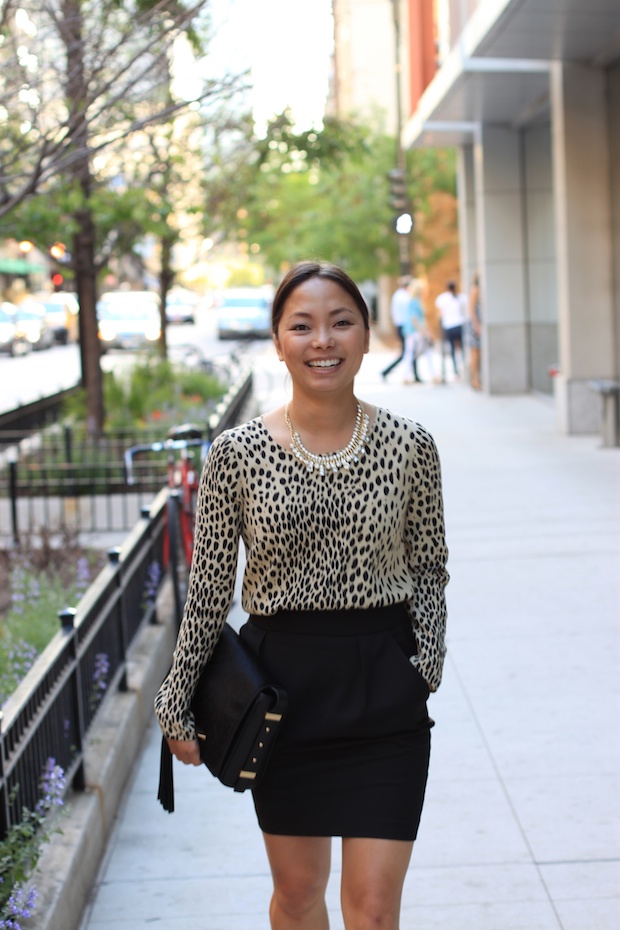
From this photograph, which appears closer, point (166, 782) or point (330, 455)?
point (330, 455)

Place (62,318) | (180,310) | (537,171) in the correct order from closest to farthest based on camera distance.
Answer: (537,171)
(62,318)
(180,310)

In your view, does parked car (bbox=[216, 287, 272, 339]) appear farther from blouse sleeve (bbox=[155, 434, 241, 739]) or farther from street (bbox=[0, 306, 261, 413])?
blouse sleeve (bbox=[155, 434, 241, 739])

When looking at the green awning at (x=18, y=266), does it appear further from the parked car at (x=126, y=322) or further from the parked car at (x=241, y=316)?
the parked car at (x=126, y=322)

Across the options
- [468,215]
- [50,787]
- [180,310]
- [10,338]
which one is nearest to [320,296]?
[50,787]

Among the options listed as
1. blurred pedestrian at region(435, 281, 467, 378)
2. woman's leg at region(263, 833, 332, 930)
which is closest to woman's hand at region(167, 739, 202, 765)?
woman's leg at region(263, 833, 332, 930)

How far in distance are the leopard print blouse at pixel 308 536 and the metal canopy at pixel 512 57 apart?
10224 millimetres

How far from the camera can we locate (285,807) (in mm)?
2988

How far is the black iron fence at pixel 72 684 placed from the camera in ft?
12.9

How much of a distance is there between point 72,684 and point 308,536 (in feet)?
7.03

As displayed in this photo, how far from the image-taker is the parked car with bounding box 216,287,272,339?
47.4 metres

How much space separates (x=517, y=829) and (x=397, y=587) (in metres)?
2.18

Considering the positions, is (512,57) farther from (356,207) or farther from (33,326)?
(33,326)

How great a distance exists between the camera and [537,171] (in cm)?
2139

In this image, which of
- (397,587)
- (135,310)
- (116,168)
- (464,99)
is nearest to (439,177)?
(135,310)
